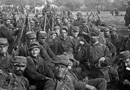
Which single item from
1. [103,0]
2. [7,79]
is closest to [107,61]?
[7,79]

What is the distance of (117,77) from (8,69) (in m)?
2.89

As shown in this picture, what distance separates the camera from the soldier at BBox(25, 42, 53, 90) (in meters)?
4.71

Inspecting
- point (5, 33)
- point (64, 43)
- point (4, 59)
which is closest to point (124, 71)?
point (64, 43)

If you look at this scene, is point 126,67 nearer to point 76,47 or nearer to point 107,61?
point 107,61

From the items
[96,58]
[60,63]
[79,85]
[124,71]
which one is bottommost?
[124,71]

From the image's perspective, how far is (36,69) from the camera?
4.79m

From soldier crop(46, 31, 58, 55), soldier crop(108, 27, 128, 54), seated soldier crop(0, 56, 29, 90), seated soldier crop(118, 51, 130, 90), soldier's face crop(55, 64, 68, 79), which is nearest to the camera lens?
soldier's face crop(55, 64, 68, 79)

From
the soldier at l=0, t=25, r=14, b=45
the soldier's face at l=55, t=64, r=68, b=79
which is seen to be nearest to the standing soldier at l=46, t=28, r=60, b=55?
the soldier at l=0, t=25, r=14, b=45

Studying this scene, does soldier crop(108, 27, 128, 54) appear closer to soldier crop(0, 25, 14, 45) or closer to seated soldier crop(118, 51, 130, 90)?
seated soldier crop(118, 51, 130, 90)

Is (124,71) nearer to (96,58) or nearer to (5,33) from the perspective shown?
(96,58)

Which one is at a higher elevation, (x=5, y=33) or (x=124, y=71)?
(x=5, y=33)

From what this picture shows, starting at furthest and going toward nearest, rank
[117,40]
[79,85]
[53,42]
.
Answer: [117,40]
[53,42]
[79,85]

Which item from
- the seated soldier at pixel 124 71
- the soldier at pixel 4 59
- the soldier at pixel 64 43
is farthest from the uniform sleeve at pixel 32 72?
the soldier at pixel 64 43

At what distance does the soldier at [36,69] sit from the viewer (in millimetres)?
4707
